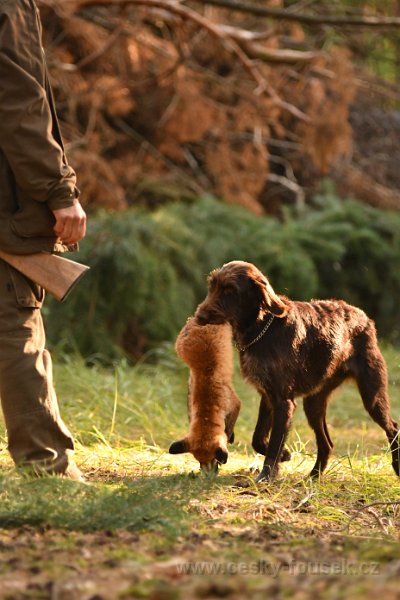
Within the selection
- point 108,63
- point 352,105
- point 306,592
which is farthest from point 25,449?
point 352,105

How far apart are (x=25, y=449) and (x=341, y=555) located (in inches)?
72.3

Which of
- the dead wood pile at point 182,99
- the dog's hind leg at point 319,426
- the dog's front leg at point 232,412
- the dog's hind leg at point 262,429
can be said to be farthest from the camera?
the dead wood pile at point 182,99

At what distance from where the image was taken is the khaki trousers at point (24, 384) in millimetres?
4957

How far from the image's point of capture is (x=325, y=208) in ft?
44.2

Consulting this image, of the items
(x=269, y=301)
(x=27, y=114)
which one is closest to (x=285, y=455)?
(x=269, y=301)

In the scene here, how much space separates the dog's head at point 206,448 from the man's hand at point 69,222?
1.34 metres

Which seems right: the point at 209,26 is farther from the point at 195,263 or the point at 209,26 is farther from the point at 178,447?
the point at 178,447

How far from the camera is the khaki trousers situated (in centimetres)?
496

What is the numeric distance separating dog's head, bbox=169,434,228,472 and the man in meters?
0.72

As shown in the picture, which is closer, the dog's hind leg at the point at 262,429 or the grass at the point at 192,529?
the grass at the point at 192,529

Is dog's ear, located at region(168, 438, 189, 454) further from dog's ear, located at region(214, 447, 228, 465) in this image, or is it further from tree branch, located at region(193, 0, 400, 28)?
tree branch, located at region(193, 0, 400, 28)

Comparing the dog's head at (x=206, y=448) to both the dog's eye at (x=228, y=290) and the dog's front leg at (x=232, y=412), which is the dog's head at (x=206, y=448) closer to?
the dog's front leg at (x=232, y=412)

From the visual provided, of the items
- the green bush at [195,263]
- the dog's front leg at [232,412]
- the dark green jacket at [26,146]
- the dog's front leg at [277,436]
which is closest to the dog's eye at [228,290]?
the dog's front leg at [232,412]

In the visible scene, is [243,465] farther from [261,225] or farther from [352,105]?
[352,105]
